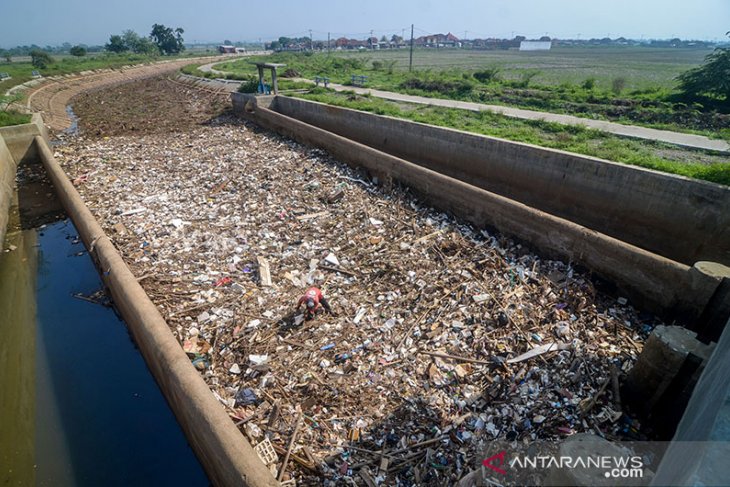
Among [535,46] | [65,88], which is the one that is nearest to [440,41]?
[535,46]

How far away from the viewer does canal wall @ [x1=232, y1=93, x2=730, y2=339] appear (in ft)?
16.1

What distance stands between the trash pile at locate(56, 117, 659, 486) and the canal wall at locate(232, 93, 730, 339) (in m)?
0.29

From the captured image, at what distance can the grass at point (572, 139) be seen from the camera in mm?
7691

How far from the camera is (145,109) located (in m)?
20.1

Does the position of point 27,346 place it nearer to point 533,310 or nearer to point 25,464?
point 25,464

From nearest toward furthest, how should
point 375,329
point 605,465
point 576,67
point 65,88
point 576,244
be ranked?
point 605,465, point 375,329, point 576,244, point 65,88, point 576,67

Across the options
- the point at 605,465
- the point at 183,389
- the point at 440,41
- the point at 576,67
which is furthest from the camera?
the point at 440,41

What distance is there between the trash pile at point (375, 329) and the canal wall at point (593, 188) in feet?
8.29

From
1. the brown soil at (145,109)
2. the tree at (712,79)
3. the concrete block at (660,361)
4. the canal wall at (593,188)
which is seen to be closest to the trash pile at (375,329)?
the concrete block at (660,361)

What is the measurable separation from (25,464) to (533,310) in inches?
258

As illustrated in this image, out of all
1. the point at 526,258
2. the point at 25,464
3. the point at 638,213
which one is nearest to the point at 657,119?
the point at 638,213

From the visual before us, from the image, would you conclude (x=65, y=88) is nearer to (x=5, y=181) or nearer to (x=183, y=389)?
(x=5, y=181)

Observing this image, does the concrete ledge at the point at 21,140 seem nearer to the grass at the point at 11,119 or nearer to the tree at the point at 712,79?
the grass at the point at 11,119

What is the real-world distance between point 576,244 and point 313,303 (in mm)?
4336
